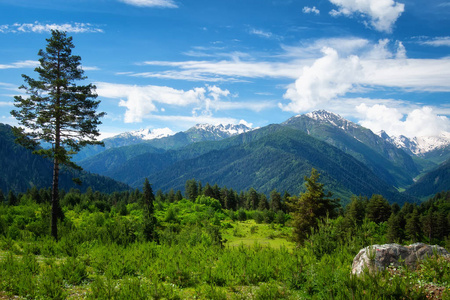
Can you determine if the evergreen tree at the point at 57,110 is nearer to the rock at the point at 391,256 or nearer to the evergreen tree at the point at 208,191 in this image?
the rock at the point at 391,256

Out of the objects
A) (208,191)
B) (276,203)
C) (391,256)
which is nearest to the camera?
(391,256)

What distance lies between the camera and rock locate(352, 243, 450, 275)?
9810mm

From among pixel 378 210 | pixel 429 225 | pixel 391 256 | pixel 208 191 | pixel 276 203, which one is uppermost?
pixel 391 256

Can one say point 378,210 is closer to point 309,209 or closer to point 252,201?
point 252,201

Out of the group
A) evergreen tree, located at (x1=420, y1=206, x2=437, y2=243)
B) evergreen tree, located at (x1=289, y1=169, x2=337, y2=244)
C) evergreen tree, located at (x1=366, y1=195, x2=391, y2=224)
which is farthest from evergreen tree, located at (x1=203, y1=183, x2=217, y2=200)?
evergreen tree, located at (x1=420, y1=206, x2=437, y2=243)

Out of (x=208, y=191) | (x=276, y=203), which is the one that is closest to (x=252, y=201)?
(x=276, y=203)

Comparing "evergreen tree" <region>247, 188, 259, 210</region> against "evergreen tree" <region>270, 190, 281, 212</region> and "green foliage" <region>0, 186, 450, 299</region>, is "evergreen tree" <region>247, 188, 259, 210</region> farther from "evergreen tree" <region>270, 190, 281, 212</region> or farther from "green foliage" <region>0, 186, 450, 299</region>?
"green foliage" <region>0, 186, 450, 299</region>

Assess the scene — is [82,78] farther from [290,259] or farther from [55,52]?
[290,259]

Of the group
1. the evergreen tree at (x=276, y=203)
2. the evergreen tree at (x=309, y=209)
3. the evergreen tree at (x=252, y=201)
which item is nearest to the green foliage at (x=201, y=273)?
the evergreen tree at (x=309, y=209)

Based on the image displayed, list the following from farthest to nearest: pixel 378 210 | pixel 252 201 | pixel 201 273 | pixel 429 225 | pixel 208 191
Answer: pixel 252 201, pixel 208 191, pixel 429 225, pixel 378 210, pixel 201 273

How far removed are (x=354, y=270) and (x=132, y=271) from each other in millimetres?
10013

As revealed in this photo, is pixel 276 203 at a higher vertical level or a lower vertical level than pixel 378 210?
lower

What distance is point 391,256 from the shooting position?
1009 centimetres

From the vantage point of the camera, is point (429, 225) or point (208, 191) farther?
point (208, 191)
